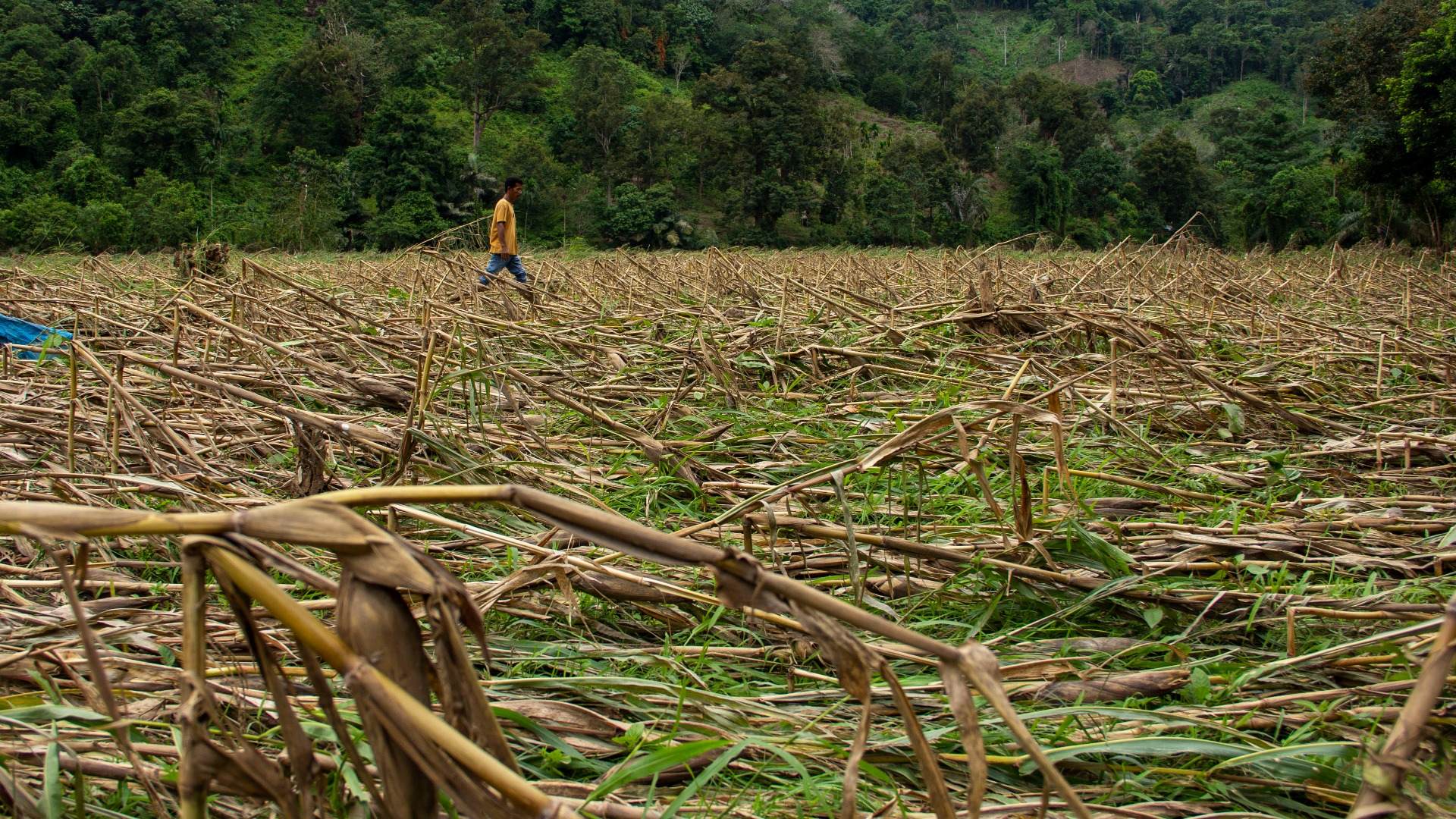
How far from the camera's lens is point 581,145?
3769 centimetres

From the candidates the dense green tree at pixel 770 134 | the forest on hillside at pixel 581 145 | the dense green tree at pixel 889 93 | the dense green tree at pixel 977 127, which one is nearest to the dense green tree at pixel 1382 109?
the forest on hillside at pixel 581 145

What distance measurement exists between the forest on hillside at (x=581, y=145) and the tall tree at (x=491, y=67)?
0.40ft

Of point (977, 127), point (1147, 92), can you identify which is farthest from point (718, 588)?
point (1147, 92)

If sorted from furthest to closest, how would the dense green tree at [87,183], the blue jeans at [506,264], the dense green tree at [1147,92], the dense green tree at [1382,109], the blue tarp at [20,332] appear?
the dense green tree at [1147,92] < the dense green tree at [87,183] < the dense green tree at [1382,109] < the blue jeans at [506,264] < the blue tarp at [20,332]

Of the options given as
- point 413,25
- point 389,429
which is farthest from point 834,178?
point 389,429

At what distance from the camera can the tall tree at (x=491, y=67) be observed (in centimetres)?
4031

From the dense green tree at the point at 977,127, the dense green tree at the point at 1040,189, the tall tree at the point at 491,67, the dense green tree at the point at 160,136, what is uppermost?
the tall tree at the point at 491,67

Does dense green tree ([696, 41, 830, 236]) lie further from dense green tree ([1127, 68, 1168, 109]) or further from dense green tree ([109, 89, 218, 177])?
dense green tree ([1127, 68, 1168, 109])

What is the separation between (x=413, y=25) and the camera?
137 ft

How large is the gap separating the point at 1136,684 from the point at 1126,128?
62237 mm

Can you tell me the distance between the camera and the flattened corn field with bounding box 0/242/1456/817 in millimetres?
604

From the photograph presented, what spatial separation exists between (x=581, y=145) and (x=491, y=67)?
6481 mm

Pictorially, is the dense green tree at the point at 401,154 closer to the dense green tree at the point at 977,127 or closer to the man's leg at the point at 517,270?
the dense green tree at the point at 977,127

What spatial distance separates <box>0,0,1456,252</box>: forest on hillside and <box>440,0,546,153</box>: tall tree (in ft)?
0.40
